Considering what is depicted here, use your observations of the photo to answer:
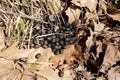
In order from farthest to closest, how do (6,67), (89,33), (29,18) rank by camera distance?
(29,18) < (89,33) < (6,67)

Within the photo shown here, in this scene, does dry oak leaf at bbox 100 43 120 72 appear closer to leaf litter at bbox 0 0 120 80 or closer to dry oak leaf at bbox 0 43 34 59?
leaf litter at bbox 0 0 120 80

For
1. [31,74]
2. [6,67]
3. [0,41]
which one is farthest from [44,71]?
[0,41]

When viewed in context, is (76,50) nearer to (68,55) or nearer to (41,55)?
(68,55)

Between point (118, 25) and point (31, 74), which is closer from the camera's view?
point (31, 74)

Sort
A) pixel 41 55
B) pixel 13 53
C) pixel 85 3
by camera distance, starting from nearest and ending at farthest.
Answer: pixel 13 53 < pixel 41 55 < pixel 85 3

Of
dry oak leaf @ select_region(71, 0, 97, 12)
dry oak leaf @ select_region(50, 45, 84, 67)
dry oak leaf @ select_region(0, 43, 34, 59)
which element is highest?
dry oak leaf @ select_region(71, 0, 97, 12)

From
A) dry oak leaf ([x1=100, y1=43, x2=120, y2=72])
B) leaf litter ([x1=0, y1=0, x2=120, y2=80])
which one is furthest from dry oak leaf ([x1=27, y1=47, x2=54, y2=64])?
dry oak leaf ([x1=100, y1=43, x2=120, y2=72])

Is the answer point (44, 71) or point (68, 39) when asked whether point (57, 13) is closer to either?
point (68, 39)

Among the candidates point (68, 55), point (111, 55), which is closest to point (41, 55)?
point (68, 55)

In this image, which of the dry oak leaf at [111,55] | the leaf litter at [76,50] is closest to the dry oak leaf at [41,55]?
the leaf litter at [76,50]

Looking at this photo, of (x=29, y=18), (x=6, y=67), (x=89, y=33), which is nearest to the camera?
(x=6, y=67)

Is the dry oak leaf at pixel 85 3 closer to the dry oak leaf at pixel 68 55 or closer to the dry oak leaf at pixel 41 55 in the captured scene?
the dry oak leaf at pixel 68 55
